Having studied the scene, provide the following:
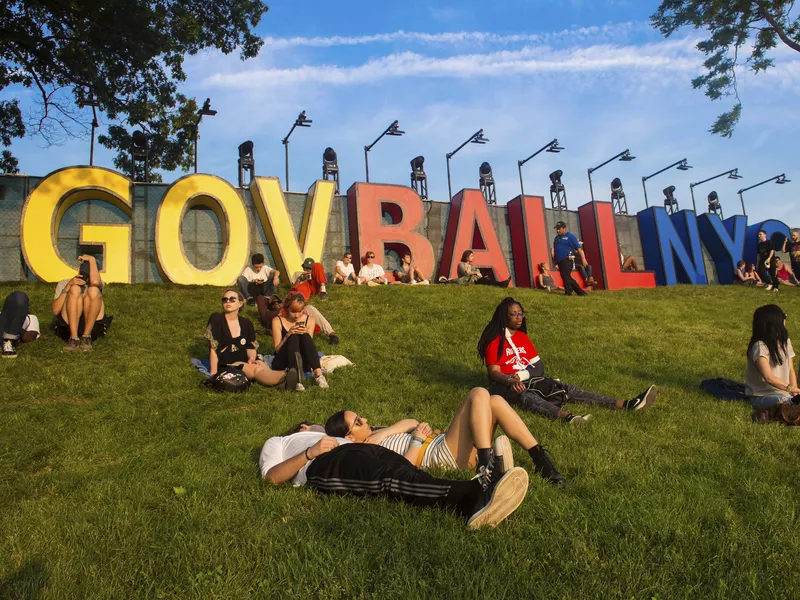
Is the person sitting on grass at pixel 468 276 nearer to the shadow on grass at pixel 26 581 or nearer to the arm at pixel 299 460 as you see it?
the arm at pixel 299 460

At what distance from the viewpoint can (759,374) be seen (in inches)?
277

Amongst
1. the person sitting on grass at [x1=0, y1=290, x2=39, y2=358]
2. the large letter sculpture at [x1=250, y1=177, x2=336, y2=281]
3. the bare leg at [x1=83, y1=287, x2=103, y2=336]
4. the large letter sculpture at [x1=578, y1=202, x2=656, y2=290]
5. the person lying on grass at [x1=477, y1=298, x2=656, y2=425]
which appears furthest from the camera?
the large letter sculpture at [x1=578, y1=202, x2=656, y2=290]

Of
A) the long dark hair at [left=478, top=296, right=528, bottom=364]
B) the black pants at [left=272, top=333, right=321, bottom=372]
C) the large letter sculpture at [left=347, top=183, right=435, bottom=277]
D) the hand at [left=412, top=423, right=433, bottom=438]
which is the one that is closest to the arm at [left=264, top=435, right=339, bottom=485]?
the hand at [left=412, top=423, right=433, bottom=438]

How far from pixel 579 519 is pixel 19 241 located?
19354 mm

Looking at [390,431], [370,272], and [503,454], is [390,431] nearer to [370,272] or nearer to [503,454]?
[503,454]

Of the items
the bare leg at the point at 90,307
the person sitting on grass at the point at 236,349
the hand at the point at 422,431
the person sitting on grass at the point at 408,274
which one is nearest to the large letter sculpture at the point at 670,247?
the person sitting on grass at the point at 408,274

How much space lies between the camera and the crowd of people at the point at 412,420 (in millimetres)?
3889

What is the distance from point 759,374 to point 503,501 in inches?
203

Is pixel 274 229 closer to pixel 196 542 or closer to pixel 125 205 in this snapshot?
pixel 125 205

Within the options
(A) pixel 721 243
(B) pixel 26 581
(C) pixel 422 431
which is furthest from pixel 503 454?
(A) pixel 721 243

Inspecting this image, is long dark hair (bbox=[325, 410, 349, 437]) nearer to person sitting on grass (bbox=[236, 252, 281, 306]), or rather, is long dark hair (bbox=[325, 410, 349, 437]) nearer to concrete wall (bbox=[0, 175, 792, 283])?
person sitting on grass (bbox=[236, 252, 281, 306])

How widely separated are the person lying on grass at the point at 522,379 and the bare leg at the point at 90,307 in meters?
6.27

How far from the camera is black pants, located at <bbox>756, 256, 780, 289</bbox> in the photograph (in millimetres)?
19639

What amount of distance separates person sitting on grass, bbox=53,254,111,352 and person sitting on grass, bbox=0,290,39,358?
425 mm
